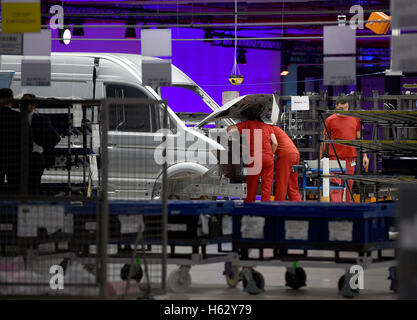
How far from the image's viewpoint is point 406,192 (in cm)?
311

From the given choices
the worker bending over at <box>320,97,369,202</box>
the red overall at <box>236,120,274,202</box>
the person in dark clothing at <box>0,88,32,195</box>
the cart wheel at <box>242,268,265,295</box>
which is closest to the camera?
the cart wheel at <box>242,268,265,295</box>

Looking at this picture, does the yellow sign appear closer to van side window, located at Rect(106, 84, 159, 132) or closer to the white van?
the white van

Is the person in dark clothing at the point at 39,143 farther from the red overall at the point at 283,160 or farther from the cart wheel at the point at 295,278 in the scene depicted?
the red overall at the point at 283,160

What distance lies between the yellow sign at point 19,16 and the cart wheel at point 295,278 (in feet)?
10.1

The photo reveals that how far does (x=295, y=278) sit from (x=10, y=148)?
274 centimetres

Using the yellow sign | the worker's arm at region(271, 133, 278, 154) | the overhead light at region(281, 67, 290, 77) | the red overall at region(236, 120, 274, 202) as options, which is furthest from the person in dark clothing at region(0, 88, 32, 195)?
the overhead light at region(281, 67, 290, 77)

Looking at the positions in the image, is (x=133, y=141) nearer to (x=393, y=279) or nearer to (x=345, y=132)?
(x=345, y=132)

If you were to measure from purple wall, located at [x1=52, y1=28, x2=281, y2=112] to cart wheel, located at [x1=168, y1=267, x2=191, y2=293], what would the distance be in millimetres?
16077

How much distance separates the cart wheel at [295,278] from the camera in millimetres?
7617

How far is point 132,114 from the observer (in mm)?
11945

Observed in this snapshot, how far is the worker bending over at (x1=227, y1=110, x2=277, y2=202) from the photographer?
34.8ft

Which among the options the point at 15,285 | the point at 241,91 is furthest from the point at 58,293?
the point at 241,91

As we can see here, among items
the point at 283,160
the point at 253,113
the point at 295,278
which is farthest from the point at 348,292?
the point at 283,160

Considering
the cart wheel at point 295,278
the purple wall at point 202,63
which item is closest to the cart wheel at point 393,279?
the cart wheel at point 295,278
